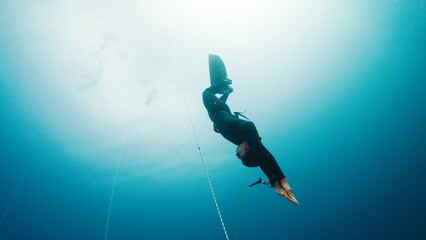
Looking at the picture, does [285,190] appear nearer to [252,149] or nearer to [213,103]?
[252,149]

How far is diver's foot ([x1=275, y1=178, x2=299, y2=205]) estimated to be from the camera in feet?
8.65

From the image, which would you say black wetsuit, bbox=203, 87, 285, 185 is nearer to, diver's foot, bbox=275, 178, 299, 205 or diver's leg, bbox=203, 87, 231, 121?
diver's foot, bbox=275, 178, 299, 205

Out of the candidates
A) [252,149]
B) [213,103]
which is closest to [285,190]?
[252,149]

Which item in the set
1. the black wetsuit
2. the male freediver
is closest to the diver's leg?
the male freediver

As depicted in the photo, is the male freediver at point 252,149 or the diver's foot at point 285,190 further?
the male freediver at point 252,149

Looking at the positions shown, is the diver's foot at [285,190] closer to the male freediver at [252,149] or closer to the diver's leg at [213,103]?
the male freediver at [252,149]

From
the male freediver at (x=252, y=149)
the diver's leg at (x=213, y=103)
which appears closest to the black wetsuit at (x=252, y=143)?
the male freediver at (x=252, y=149)

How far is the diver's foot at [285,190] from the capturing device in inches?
104

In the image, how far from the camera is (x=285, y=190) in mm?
2727

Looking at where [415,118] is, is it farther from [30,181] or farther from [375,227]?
[30,181]

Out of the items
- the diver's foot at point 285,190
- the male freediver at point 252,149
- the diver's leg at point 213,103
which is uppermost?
the diver's leg at point 213,103

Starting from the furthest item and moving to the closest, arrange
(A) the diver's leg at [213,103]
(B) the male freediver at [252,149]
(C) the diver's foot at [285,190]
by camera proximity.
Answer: (A) the diver's leg at [213,103]
(B) the male freediver at [252,149]
(C) the diver's foot at [285,190]

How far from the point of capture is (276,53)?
69.2 feet

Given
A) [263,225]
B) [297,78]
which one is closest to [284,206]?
[263,225]
